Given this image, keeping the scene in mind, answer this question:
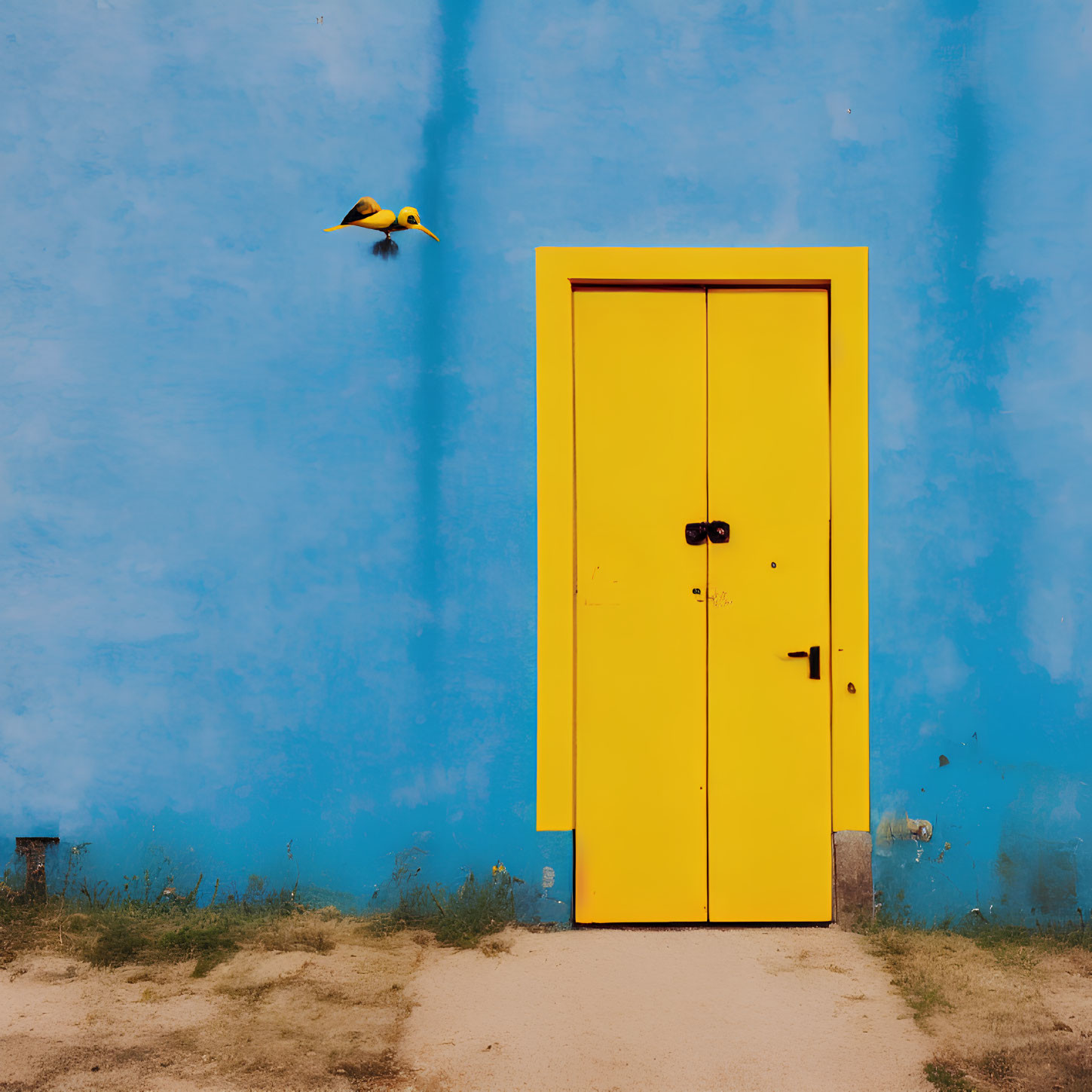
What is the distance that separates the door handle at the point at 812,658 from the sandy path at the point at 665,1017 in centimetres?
105

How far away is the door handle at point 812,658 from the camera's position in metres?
3.29

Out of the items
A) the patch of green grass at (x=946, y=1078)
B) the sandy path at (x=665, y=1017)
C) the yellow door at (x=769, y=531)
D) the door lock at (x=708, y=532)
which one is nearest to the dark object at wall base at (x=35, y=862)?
the sandy path at (x=665, y=1017)

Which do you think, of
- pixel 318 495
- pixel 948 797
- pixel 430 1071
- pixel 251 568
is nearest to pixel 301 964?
pixel 430 1071

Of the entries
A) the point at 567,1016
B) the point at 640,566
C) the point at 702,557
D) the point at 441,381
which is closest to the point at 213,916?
the point at 567,1016

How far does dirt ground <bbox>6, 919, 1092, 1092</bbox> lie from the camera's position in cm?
236

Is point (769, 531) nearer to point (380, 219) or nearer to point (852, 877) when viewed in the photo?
point (852, 877)

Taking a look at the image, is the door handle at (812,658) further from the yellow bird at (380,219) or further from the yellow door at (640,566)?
the yellow bird at (380,219)

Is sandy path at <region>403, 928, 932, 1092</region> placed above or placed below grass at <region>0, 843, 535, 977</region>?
below

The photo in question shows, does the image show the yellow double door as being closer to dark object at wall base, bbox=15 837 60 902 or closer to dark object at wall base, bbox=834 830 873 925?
dark object at wall base, bbox=834 830 873 925

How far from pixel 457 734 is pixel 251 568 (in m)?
1.13

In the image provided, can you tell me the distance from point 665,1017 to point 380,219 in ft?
10.5

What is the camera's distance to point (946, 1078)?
7.67ft

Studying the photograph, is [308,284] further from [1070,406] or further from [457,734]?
[1070,406]

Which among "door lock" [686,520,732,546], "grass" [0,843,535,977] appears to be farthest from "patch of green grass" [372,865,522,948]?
"door lock" [686,520,732,546]
